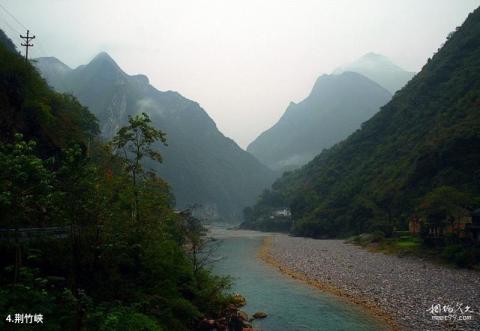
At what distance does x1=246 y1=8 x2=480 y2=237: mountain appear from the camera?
204 feet

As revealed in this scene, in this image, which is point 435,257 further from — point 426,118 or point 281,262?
point 426,118

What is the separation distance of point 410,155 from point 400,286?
57540 mm

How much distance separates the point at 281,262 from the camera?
48.2 m

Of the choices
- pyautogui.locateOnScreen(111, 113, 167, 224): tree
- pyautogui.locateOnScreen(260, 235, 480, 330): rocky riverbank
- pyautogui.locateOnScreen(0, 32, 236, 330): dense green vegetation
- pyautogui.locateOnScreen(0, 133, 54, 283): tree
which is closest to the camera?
pyautogui.locateOnScreen(0, 133, 54, 283): tree

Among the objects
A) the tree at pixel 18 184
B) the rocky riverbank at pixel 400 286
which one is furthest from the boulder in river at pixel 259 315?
the tree at pixel 18 184

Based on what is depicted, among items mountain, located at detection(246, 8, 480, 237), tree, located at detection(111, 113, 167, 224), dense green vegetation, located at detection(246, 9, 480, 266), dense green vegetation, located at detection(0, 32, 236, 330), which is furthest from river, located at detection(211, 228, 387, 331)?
mountain, located at detection(246, 8, 480, 237)

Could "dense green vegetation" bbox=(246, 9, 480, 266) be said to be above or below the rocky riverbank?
above

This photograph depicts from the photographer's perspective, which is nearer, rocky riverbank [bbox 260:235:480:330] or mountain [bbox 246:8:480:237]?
rocky riverbank [bbox 260:235:480:330]

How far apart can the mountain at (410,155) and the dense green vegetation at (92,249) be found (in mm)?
44327

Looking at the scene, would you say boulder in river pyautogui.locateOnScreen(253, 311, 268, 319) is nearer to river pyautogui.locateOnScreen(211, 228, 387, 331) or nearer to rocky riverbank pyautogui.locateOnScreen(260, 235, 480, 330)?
river pyautogui.locateOnScreen(211, 228, 387, 331)

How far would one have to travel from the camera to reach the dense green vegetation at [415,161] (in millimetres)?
58594

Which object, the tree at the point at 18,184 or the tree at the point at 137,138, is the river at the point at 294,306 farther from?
the tree at the point at 18,184

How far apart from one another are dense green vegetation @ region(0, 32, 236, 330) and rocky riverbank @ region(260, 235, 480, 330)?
436 inches

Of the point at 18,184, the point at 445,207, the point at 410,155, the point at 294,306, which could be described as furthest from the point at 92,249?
the point at 410,155
